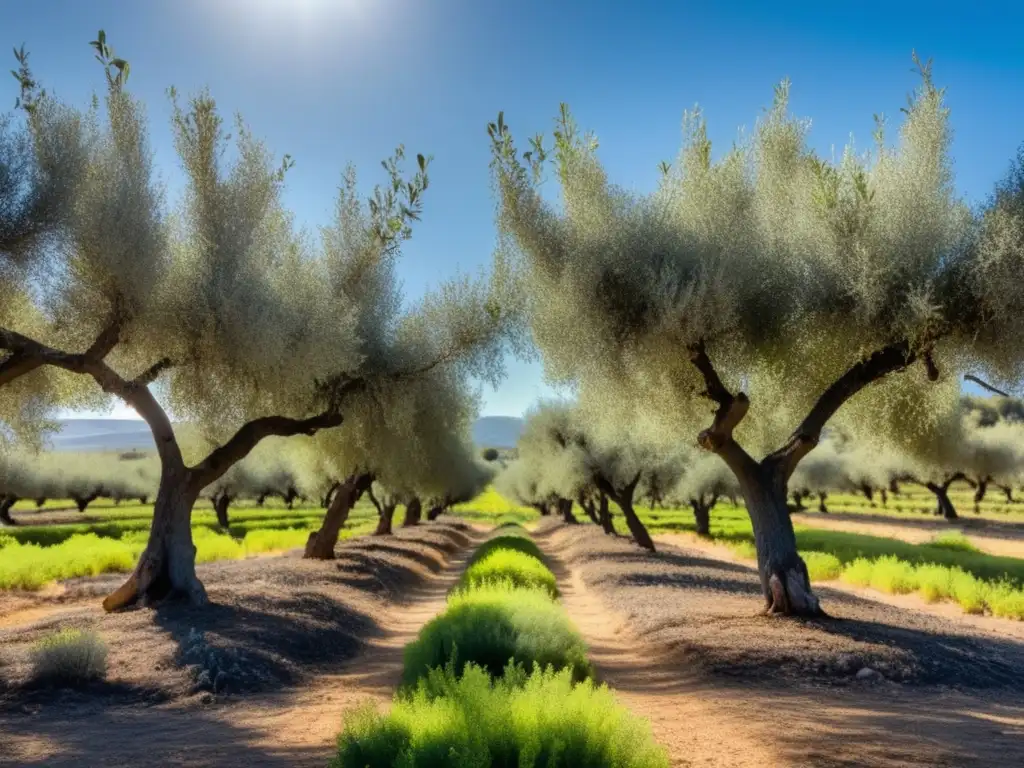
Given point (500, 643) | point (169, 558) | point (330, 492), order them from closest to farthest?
point (500, 643), point (169, 558), point (330, 492)

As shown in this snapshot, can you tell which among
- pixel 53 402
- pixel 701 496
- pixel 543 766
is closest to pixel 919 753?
pixel 543 766

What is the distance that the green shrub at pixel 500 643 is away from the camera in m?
9.03

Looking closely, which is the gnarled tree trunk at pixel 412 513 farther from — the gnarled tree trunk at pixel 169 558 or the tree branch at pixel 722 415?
the tree branch at pixel 722 415

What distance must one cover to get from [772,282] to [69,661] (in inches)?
463

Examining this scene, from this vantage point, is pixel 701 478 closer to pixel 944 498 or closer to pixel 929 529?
pixel 929 529

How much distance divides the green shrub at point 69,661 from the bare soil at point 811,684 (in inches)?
266

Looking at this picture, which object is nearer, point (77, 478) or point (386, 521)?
point (386, 521)

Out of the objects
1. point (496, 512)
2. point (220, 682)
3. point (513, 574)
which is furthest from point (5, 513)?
point (496, 512)

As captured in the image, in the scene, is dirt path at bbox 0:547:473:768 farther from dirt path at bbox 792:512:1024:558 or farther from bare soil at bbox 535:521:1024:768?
dirt path at bbox 792:512:1024:558

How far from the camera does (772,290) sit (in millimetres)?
13180

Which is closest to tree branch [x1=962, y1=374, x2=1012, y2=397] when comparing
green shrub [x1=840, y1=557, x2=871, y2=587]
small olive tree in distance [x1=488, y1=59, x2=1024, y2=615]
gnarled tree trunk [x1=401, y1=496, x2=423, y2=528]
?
small olive tree in distance [x1=488, y1=59, x2=1024, y2=615]

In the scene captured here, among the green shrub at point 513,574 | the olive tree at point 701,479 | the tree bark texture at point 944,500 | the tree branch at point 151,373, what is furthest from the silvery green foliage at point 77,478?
the tree bark texture at point 944,500

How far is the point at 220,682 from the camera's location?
33.2ft

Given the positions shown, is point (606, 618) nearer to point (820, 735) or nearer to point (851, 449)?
point (820, 735)
